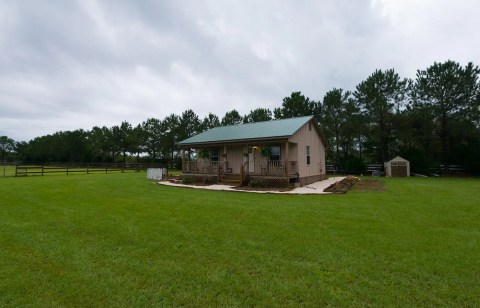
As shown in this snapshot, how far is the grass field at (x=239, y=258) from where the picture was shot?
8.95 ft

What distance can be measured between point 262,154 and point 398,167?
50.2ft

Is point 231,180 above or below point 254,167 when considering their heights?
below

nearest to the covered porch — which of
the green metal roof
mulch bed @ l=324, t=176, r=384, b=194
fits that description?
the green metal roof

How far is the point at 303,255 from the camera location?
3.83 meters

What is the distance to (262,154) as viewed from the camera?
1497cm

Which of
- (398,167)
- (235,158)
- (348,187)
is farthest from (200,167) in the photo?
(398,167)

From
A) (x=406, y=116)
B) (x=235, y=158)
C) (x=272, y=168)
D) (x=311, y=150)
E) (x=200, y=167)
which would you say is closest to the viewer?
(x=272, y=168)

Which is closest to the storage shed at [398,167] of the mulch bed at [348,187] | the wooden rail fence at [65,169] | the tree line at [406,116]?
the tree line at [406,116]

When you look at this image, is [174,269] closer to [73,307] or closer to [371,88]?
[73,307]

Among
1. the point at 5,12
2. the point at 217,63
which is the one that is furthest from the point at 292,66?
the point at 5,12

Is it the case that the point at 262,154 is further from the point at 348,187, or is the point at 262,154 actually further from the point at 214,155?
the point at 348,187

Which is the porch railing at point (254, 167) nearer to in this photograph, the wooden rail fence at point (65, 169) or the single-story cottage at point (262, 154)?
the single-story cottage at point (262, 154)

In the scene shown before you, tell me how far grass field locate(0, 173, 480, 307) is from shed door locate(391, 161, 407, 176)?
57.4 feet

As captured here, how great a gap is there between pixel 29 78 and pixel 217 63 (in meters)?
→ 12.7
